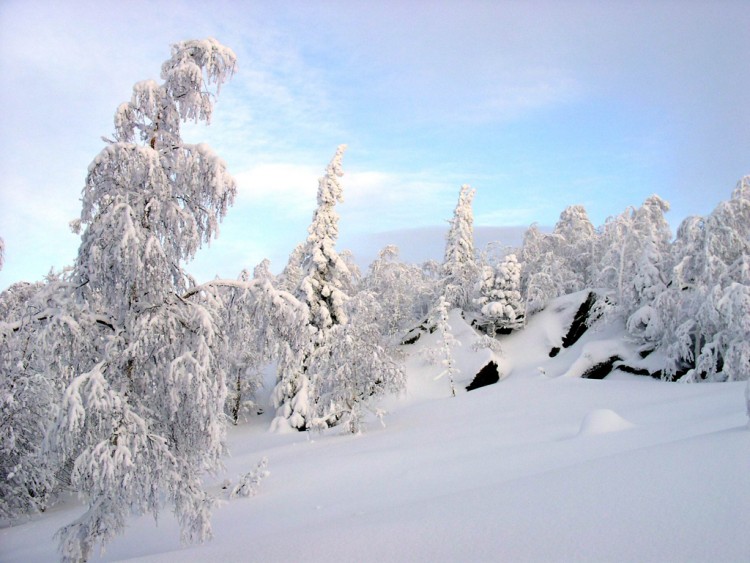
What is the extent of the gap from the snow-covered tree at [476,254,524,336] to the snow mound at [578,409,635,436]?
25892 millimetres

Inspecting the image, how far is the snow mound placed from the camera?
11.2 metres

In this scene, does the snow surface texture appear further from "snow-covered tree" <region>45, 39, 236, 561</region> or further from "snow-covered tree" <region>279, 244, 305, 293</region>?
"snow-covered tree" <region>279, 244, 305, 293</region>

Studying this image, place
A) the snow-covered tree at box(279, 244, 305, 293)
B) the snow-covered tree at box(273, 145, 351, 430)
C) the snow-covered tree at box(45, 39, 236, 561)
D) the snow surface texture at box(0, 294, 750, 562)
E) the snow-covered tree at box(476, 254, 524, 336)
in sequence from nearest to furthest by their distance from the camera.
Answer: the snow surface texture at box(0, 294, 750, 562), the snow-covered tree at box(45, 39, 236, 561), the snow-covered tree at box(273, 145, 351, 430), the snow-covered tree at box(476, 254, 524, 336), the snow-covered tree at box(279, 244, 305, 293)

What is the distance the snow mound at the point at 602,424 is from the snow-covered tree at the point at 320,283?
16.5m

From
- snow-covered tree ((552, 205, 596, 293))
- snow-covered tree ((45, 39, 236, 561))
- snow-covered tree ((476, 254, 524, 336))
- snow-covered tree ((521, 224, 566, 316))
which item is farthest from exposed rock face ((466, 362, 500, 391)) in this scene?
snow-covered tree ((45, 39, 236, 561))

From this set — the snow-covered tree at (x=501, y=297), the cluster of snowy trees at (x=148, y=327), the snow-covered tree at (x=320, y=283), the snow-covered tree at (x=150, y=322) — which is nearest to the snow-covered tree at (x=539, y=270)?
the snow-covered tree at (x=501, y=297)

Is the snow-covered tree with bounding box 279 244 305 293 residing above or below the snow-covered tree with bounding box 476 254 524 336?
above

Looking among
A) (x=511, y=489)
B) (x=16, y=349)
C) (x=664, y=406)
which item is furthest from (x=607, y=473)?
(x=664, y=406)

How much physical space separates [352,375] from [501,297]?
68.3ft

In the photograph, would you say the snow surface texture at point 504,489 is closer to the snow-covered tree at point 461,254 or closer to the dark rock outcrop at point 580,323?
the dark rock outcrop at point 580,323

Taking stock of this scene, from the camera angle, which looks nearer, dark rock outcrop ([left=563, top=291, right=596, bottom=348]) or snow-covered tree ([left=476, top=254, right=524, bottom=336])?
dark rock outcrop ([left=563, top=291, right=596, bottom=348])

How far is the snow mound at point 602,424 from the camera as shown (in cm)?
1122

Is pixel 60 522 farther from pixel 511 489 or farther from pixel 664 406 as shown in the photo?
pixel 664 406

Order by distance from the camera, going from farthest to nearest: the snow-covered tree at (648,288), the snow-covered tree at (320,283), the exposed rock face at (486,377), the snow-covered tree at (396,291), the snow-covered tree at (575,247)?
A: the snow-covered tree at (575,247) → the snow-covered tree at (396,291) → the exposed rock face at (486,377) → the snow-covered tree at (648,288) → the snow-covered tree at (320,283)
